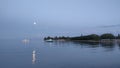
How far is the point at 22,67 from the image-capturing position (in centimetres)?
2098

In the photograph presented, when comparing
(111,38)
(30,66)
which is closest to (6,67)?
(30,66)

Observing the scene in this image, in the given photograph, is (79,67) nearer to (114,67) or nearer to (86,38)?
(114,67)

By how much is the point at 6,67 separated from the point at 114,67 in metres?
11.2

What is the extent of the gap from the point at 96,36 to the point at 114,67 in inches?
4861

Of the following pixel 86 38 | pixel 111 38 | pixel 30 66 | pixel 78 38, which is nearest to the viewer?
pixel 30 66

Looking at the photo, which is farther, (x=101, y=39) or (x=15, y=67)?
(x=101, y=39)

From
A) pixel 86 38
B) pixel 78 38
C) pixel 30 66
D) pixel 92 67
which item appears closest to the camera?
pixel 92 67

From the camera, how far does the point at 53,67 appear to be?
20.8 meters

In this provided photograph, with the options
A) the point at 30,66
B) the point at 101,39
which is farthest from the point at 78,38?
the point at 30,66

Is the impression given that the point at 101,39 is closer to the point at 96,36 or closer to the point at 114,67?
the point at 96,36

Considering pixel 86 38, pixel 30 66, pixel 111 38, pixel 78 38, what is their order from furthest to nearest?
pixel 78 38 < pixel 86 38 < pixel 111 38 < pixel 30 66

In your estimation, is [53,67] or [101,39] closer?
[53,67]

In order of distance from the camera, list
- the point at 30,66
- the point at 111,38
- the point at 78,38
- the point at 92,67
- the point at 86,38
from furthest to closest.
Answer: the point at 78,38, the point at 86,38, the point at 111,38, the point at 30,66, the point at 92,67

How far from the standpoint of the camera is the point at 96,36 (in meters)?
142
